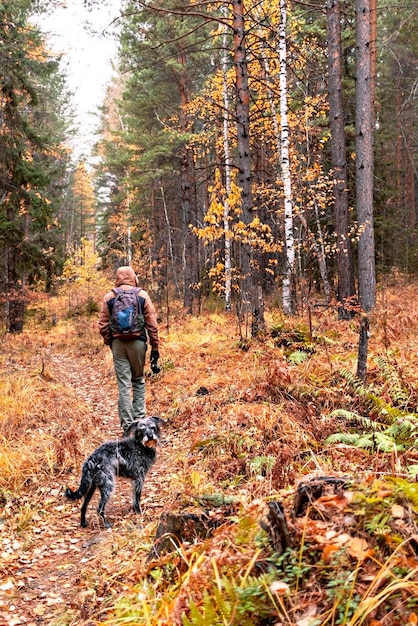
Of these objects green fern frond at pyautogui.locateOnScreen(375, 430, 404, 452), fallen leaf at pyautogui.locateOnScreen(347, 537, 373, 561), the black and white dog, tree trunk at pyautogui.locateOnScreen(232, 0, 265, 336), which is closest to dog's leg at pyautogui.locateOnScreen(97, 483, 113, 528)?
the black and white dog

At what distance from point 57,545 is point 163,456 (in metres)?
2.18

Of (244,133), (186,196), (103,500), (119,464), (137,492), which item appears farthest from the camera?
(186,196)

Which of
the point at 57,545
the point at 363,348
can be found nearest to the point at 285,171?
the point at 363,348

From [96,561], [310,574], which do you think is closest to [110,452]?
[96,561]

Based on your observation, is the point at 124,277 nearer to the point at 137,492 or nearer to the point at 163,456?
the point at 163,456

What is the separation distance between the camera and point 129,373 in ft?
23.4

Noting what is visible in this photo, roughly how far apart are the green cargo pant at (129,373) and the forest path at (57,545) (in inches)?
25.4

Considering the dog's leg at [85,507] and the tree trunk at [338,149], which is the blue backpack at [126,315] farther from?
the tree trunk at [338,149]

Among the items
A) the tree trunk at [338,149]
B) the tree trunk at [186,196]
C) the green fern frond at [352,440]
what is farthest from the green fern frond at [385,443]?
the tree trunk at [186,196]

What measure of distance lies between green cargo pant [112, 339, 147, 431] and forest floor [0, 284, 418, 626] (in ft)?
1.80

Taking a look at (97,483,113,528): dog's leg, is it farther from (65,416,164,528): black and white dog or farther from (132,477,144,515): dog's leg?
(132,477,144,515): dog's leg

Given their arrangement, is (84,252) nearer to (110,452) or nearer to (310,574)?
(110,452)

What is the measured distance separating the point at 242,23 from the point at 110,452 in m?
9.27

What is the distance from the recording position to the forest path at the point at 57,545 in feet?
11.6
